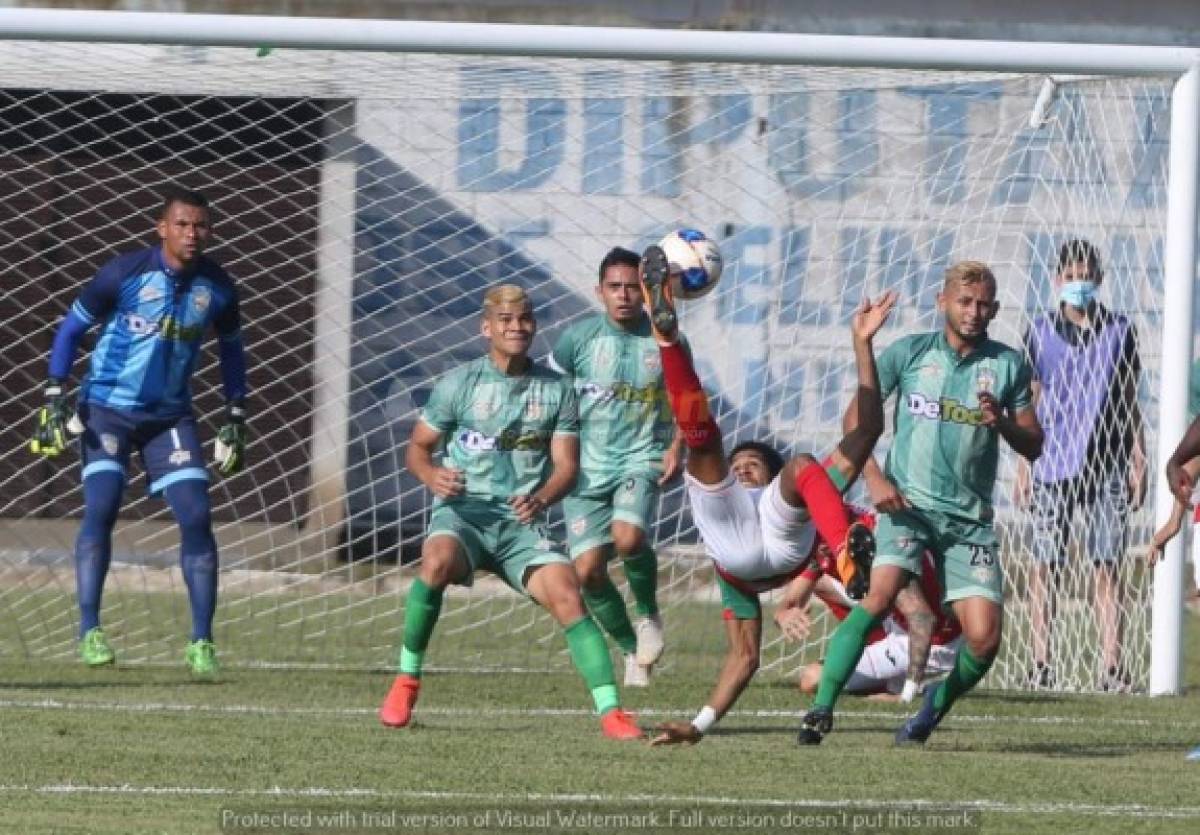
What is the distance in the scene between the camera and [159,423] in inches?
424

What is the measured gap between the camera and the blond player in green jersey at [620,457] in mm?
10633

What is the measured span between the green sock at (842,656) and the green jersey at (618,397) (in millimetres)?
2537

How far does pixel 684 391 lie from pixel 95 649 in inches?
139

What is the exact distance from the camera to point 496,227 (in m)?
14.3

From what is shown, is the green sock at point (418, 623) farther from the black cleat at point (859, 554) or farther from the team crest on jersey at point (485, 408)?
the black cleat at point (859, 554)

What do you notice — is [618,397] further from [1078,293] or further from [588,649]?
[588,649]

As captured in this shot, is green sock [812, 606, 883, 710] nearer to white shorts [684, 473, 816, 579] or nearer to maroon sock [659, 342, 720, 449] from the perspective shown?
white shorts [684, 473, 816, 579]

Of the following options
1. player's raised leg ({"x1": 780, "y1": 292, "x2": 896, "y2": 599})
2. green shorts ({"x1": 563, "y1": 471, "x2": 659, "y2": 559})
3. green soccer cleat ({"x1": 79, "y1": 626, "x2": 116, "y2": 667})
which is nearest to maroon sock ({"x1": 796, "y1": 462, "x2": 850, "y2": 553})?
player's raised leg ({"x1": 780, "y1": 292, "x2": 896, "y2": 599})

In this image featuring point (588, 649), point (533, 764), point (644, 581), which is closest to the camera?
point (533, 764)

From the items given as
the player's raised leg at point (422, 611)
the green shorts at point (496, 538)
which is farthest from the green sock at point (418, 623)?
the green shorts at point (496, 538)

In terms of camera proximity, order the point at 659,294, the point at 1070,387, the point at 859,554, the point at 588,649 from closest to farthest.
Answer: the point at 859,554
the point at 659,294
the point at 588,649
the point at 1070,387

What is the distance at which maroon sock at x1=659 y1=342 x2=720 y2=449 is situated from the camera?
801cm

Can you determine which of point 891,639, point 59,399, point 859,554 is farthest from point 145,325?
point 859,554

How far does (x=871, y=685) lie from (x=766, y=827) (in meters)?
4.20
